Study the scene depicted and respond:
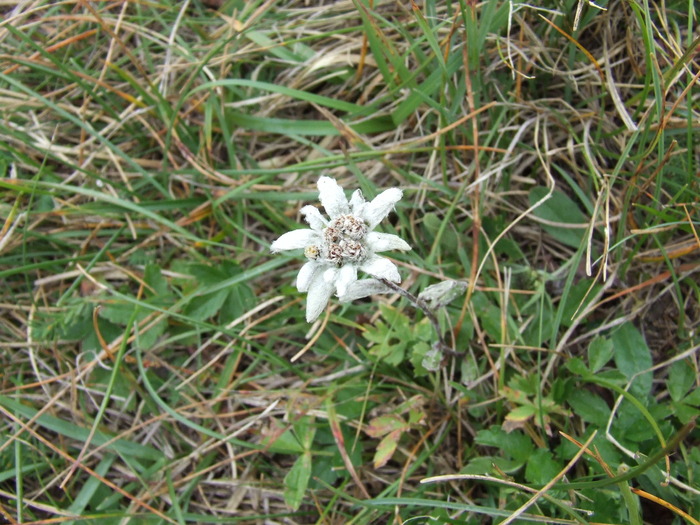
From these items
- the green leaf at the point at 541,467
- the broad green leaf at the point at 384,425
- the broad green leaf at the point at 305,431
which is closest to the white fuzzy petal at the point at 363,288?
the broad green leaf at the point at 384,425

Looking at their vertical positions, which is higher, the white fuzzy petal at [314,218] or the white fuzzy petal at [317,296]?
the white fuzzy petal at [314,218]

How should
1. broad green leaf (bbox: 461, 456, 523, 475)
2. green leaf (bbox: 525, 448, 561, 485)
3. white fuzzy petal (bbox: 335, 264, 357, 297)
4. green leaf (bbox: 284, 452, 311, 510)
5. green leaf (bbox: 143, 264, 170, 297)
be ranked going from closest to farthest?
white fuzzy petal (bbox: 335, 264, 357, 297) → green leaf (bbox: 525, 448, 561, 485) → broad green leaf (bbox: 461, 456, 523, 475) → green leaf (bbox: 284, 452, 311, 510) → green leaf (bbox: 143, 264, 170, 297)

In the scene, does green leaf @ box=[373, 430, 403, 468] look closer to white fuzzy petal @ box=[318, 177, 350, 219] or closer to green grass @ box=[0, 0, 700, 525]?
green grass @ box=[0, 0, 700, 525]

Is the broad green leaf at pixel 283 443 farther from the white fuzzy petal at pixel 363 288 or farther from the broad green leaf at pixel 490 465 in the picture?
the white fuzzy petal at pixel 363 288

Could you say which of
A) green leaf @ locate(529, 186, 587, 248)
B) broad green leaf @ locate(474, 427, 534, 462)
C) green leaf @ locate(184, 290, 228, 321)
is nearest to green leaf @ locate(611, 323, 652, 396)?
green leaf @ locate(529, 186, 587, 248)

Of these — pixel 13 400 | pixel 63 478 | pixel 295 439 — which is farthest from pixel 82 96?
pixel 295 439

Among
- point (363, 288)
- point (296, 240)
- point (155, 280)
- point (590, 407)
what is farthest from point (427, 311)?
point (155, 280)
